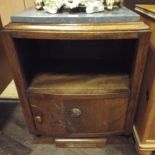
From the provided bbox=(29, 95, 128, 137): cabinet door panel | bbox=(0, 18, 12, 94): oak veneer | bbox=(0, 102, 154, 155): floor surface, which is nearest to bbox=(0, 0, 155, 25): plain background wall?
bbox=(0, 18, 12, 94): oak veneer

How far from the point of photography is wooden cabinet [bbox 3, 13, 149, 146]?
2.08 ft

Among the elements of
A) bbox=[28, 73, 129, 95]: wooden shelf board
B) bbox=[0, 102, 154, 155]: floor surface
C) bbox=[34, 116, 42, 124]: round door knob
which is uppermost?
bbox=[28, 73, 129, 95]: wooden shelf board

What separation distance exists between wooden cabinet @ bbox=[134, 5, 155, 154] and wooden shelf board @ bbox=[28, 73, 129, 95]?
10cm

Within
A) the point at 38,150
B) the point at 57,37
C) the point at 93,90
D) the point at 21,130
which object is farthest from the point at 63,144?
the point at 57,37

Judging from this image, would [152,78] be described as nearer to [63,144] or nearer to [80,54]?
[80,54]

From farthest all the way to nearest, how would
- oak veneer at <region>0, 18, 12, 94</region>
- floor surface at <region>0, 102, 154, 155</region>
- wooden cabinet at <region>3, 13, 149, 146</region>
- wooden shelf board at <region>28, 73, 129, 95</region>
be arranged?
oak veneer at <region>0, 18, 12, 94</region> → floor surface at <region>0, 102, 154, 155</region> → wooden shelf board at <region>28, 73, 129, 95</region> → wooden cabinet at <region>3, 13, 149, 146</region>

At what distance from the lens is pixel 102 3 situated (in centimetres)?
77

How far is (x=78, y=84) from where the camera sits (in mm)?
811

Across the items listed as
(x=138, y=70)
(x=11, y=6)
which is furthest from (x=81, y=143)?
(x=11, y=6)

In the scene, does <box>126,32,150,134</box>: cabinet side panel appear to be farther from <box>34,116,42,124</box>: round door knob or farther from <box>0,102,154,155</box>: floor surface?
<box>34,116,42,124</box>: round door knob

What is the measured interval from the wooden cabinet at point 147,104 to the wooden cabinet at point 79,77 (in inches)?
2.0

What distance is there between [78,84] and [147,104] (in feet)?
1.03

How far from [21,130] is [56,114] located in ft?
1.23

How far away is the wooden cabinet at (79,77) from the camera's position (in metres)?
0.63
